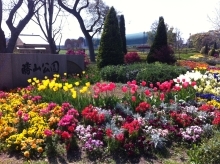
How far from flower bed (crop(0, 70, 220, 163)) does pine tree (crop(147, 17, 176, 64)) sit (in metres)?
11.6

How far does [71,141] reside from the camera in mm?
5035

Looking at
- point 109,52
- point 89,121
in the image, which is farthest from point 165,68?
point 89,121

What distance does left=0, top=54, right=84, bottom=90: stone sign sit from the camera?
38.0 ft

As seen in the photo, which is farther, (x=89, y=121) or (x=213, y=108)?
(x=213, y=108)

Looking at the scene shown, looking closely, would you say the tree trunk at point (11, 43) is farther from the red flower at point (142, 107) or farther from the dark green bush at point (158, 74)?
the red flower at point (142, 107)

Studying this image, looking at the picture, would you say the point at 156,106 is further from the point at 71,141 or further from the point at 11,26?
the point at 11,26

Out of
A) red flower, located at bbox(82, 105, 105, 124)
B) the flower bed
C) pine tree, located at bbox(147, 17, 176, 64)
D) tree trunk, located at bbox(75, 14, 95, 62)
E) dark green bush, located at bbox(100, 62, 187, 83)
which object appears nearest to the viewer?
the flower bed

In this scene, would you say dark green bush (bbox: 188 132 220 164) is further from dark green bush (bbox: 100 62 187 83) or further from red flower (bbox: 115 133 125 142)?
dark green bush (bbox: 100 62 187 83)

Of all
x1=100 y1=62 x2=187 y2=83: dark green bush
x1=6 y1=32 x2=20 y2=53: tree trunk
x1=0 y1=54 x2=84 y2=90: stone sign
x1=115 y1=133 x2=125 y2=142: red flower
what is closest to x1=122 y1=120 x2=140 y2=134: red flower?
x1=115 y1=133 x2=125 y2=142: red flower

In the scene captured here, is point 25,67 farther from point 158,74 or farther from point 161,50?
point 161,50

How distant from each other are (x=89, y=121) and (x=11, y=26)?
1538 cm

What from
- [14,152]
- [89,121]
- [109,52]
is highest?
[109,52]

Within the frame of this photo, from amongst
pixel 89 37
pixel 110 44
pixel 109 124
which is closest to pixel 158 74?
pixel 110 44

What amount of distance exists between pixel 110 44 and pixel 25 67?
5.32 metres
